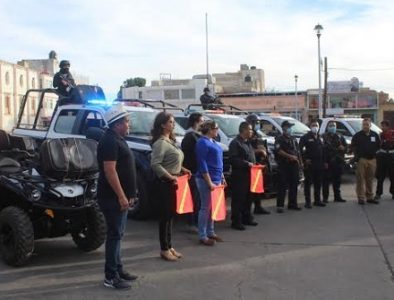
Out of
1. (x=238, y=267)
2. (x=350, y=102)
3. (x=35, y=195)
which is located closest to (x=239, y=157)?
(x=238, y=267)

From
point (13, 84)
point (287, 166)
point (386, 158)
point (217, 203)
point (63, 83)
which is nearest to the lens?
point (217, 203)

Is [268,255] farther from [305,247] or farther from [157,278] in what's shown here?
[157,278]

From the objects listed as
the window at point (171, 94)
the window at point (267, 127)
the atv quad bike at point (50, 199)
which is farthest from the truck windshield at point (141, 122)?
the window at point (171, 94)

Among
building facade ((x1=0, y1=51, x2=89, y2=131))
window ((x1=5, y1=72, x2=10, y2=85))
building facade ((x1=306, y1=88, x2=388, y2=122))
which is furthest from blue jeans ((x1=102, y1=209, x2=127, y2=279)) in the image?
window ((x1=5, y1=72, x2=10, y2=85))

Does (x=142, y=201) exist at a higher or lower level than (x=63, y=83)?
lower

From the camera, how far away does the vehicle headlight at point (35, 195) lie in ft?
21.4

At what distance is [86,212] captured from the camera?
7.10m

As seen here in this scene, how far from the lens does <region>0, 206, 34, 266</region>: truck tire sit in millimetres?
6477

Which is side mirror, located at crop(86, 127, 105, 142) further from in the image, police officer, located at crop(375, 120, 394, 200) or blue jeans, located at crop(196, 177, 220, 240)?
police officer, located at crop(375, 120, 394, 200)

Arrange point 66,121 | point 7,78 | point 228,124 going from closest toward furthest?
1. point 66,121
2. point 228,124
3. point 7,78

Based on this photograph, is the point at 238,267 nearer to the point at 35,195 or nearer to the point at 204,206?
the point at 204,206

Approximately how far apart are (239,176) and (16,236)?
3.78 metres

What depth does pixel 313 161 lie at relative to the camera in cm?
1133

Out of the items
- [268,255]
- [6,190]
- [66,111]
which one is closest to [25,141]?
[6,190]
